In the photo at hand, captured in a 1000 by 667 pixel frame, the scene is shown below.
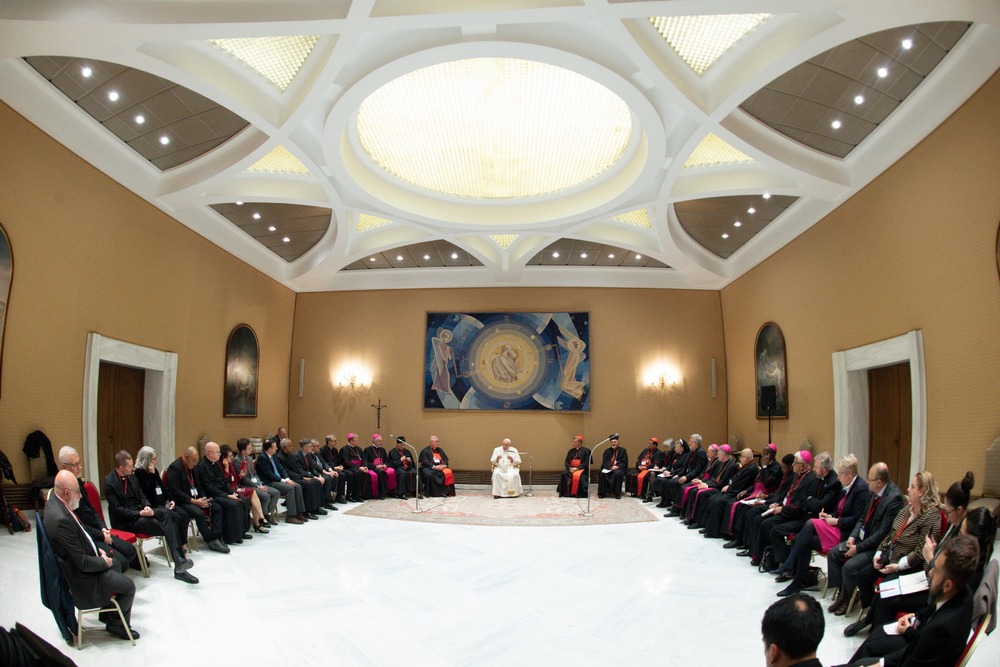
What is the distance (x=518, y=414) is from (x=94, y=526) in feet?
35.9

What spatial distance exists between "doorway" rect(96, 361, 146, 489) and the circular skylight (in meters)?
5.68

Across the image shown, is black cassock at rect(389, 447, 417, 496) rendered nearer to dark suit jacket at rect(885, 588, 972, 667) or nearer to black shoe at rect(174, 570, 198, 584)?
black shoe at rect(174, 570, 198, 584)

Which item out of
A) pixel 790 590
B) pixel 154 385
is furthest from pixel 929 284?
pixel 154 385

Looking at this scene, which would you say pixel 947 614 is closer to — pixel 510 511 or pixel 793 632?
pixel 793 632

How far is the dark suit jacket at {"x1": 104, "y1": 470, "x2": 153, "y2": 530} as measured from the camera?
6.21 metres

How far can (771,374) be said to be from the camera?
12516mm

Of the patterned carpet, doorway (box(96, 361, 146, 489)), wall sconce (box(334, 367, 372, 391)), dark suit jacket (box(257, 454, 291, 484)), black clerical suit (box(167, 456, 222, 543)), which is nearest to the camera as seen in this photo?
black clerical suit (box(167, 456, 222, 543))

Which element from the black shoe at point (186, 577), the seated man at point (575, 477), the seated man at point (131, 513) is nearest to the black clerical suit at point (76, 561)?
the black shoe at point (186, 577)

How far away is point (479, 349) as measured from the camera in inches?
621

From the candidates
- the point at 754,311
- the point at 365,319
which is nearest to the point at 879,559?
the point at 754,311

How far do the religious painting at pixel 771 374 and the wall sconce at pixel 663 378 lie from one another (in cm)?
237

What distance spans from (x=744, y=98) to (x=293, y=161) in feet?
23.6

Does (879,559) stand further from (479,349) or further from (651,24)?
(479,349)

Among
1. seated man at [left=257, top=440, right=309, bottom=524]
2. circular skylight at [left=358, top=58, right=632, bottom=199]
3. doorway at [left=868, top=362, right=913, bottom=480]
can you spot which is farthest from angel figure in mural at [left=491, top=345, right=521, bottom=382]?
doorway at [left=868, top=362, right=913, bottom=480]
